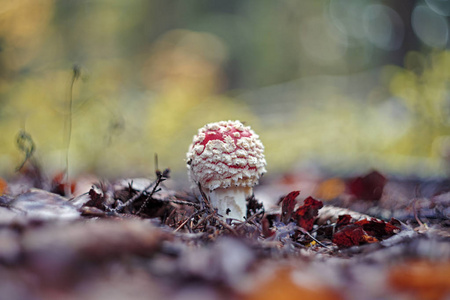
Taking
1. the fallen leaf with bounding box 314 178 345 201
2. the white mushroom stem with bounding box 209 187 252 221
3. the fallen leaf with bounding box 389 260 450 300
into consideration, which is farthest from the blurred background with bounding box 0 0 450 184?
the fallen leaf with bounding box 389 260 450 300

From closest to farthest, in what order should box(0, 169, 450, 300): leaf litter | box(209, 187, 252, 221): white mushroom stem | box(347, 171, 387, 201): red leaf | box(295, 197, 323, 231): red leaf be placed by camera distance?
box(0, 169, 450, 300): leaf litter → box(295, 197, 323, 231): red leaf → box(209, 187, 252, 221): white mushroom stem → box(347, 171, 387, 201): red leaf

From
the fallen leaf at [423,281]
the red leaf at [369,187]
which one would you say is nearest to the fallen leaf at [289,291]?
the fallen leaf at [423,281]

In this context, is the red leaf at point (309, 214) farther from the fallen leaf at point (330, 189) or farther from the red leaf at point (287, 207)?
the fallen leaf at point (330, 189)

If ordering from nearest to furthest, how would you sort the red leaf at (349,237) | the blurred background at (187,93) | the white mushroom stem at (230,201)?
the red leaf at (349,237)
the white mushroom stem at (230,201)
the blurred background at (187,93)

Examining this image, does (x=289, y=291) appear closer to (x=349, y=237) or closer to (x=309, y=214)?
(x=349, y=237)

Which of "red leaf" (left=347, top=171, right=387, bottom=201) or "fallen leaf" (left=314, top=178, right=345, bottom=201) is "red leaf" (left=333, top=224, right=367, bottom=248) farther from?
"fallen leaf" (left=314, top=178, right=345, bottom=201)

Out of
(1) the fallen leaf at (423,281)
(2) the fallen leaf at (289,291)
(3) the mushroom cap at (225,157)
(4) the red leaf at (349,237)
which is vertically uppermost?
(3) the mushroom cap at (225,157)
